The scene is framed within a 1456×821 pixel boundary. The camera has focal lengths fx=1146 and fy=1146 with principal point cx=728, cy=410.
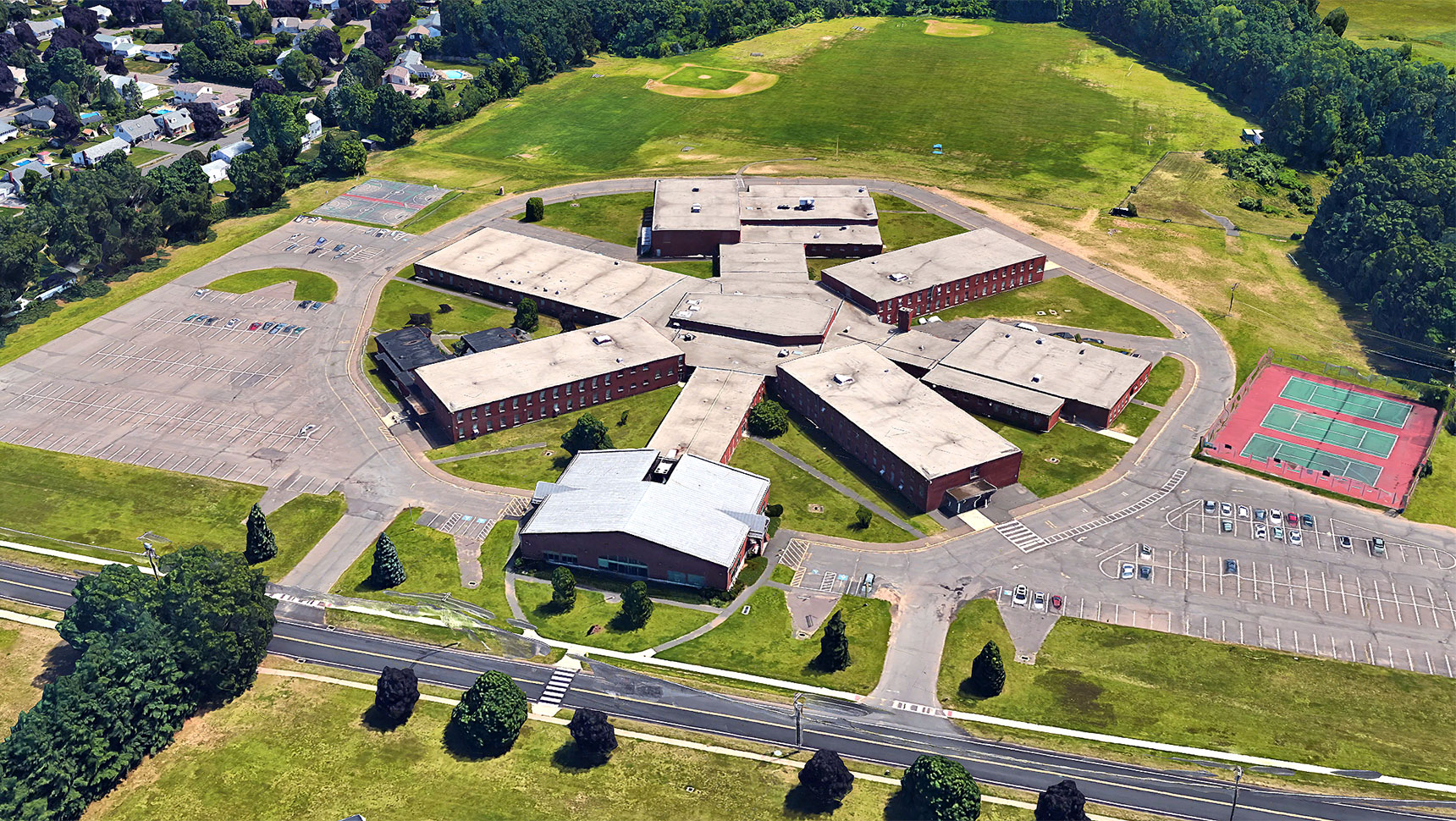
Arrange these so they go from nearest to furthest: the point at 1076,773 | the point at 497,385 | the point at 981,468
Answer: the point at 1076,773, the point at 981,468, the point at 497,385

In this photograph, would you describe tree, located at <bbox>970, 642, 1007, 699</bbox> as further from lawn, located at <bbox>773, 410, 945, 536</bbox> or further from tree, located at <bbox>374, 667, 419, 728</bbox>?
tree, located at <bbox>374, 667, 419, 728</bbox>

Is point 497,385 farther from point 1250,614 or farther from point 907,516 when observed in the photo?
point 1250,614

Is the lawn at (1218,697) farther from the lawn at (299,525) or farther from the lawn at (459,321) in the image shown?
the lawn at (459,321)

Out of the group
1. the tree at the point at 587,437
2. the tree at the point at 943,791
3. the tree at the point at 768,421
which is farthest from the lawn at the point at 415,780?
the tree at the point at 768,421

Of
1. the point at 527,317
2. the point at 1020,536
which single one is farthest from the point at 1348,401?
the point at 527,317

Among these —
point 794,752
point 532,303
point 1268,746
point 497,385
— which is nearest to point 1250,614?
point 1268,746
